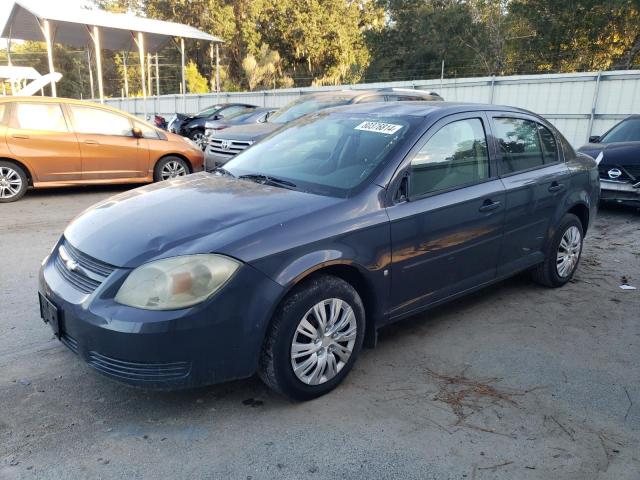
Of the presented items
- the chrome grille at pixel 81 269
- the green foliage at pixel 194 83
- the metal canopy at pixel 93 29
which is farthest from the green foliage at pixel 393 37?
the chrome grille at pixel 81 269

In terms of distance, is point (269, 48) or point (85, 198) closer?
point (85, 198)

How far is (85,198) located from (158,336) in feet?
23.2

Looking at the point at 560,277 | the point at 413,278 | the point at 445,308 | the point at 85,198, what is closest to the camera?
the point at 413,278

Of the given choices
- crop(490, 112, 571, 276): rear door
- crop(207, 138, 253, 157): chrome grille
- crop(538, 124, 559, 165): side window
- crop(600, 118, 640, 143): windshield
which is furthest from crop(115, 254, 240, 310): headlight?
crop(600, 118, 640, 143): windshield

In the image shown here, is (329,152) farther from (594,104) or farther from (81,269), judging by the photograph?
(594,104)

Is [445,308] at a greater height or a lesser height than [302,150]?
lesser

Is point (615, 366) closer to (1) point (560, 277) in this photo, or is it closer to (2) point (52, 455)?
(1) point (560, 277)

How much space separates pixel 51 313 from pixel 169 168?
6906 mm

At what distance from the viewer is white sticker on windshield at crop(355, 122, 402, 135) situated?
376 cm

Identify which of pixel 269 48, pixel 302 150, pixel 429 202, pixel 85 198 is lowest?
pixel 85 198

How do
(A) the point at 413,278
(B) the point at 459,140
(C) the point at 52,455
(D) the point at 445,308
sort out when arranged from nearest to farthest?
1. (C) the point at 52,455
2. (A) the point at 413,278
3. (B) the point at 459,140
4. (D) the point at 445,308

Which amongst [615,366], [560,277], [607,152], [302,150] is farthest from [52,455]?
[607,152]

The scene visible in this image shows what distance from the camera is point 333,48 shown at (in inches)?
1590

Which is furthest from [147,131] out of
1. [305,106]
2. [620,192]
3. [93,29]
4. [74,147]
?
[93,29]
